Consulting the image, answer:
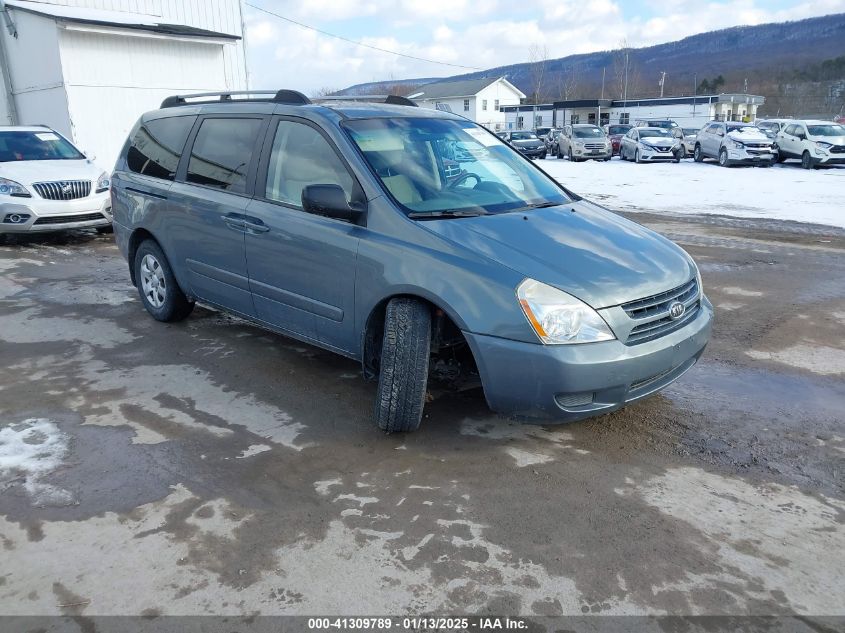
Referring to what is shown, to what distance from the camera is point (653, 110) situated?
6300 cm

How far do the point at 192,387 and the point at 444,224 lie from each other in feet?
6.98

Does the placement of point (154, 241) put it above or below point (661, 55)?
below

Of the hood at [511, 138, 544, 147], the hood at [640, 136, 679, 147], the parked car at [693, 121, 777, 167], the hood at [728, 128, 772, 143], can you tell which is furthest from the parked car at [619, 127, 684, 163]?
the hood at [511, 138, 544, 147]

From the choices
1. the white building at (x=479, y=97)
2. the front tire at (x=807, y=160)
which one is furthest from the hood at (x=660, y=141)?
the white building at (x=479, y=97)

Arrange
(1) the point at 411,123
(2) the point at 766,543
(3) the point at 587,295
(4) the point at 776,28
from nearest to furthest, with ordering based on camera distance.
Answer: (2) the point at 766,543
(3) the point at 587,295
(1) the point at 411,123
(4) the point at 776,28

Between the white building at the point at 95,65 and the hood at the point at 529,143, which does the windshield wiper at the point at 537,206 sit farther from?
the hood at the point at 529,143

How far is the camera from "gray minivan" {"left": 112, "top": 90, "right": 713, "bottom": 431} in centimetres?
331

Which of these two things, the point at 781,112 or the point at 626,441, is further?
the point at 781,112

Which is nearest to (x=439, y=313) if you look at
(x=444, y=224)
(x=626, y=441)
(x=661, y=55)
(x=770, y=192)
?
(x=444, y=224)

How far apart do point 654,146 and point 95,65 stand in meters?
19.9

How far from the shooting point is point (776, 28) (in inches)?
6348

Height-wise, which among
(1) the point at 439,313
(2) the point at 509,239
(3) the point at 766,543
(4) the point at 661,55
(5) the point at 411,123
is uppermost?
(4) the point at 661,55

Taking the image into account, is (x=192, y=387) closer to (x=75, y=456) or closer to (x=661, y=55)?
(x=75, y=456)

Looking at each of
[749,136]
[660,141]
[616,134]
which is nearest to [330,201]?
[749,136]
